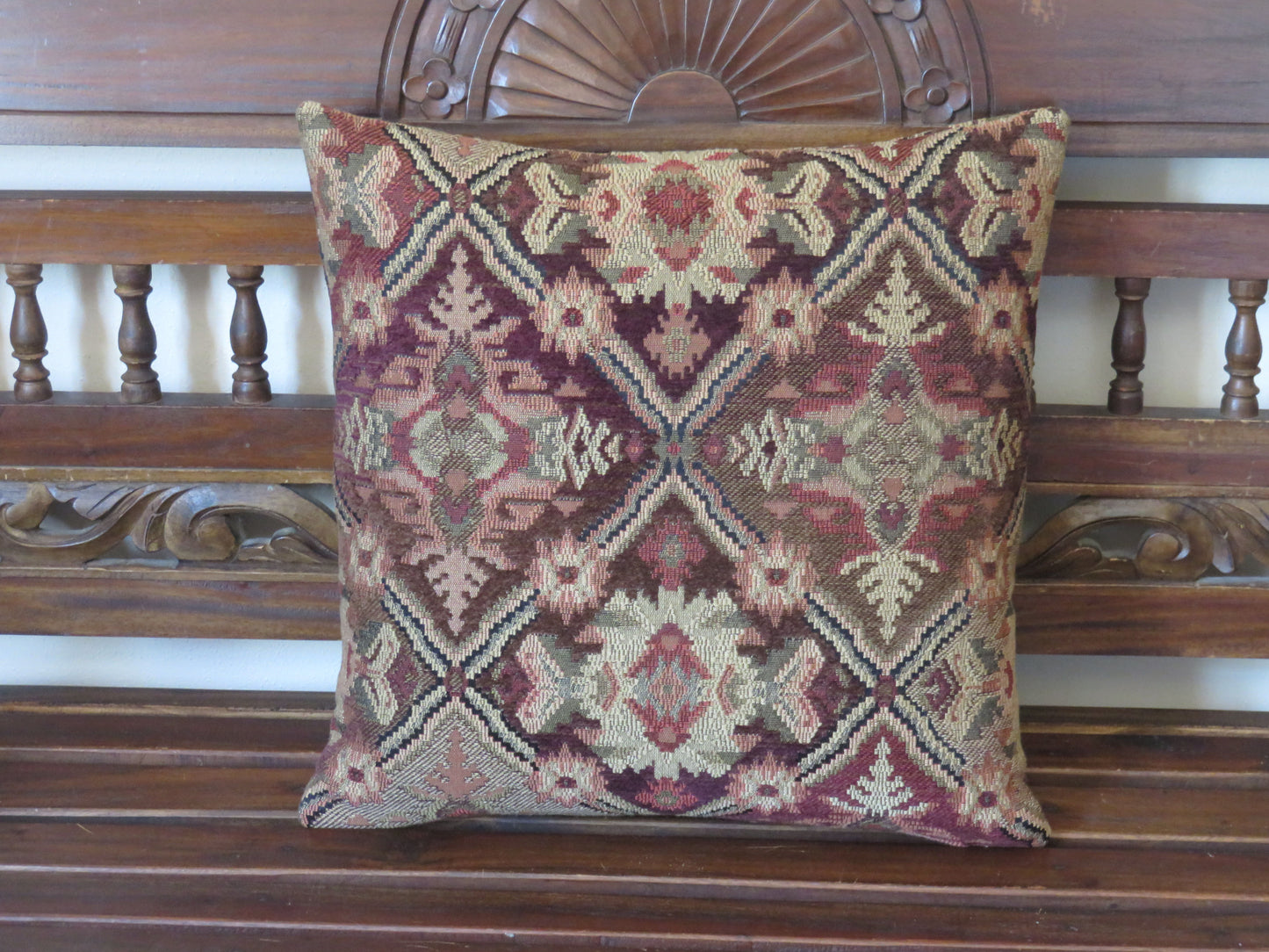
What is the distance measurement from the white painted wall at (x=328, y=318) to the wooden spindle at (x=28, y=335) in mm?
58

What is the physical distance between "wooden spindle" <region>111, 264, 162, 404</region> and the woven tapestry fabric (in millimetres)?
267

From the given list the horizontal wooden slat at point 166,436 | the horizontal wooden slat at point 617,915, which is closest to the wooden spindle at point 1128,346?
the horizontal wooden slat at point 617,915

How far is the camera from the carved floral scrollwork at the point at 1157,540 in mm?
1024

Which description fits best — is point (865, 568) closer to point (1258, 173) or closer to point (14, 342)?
point (1258, 173)

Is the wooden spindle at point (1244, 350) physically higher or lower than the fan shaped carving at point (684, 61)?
lower

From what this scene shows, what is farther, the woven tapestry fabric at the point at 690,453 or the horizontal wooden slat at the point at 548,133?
the horizontal wooden slat at the point at 548,133

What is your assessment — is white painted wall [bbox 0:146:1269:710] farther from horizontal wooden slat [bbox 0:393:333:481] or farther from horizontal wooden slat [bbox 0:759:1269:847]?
horizontal wooden slat [bbox 0:759:1269:847]

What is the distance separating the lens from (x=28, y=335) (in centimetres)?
102

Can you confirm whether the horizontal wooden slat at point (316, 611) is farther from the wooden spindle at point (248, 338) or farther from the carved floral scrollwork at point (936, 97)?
the carved floral scrollwork at point (936, 97)

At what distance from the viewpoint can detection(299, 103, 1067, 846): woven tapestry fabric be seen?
80 centimetres

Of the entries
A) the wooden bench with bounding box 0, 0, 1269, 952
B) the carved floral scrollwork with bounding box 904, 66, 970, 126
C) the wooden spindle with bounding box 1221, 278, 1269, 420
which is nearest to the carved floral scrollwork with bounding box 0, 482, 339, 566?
the wooden bench with bounding box 0, 0, 1269, 952

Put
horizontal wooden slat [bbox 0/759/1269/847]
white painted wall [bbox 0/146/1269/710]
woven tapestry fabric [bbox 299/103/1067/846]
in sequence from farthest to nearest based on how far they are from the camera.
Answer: white painted wall [bbox 0/146/1269/710] → horizontal wooden slat [bbox 0/759/1269/847] → woven tapestry fabric [bbox 299/103/1067/846]

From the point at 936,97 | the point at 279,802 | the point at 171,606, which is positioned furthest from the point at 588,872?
the point at 936,97

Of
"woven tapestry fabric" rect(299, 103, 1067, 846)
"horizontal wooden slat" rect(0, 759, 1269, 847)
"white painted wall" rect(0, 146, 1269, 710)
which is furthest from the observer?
"white painted wall" rect(0, 146, 1269, 710)
